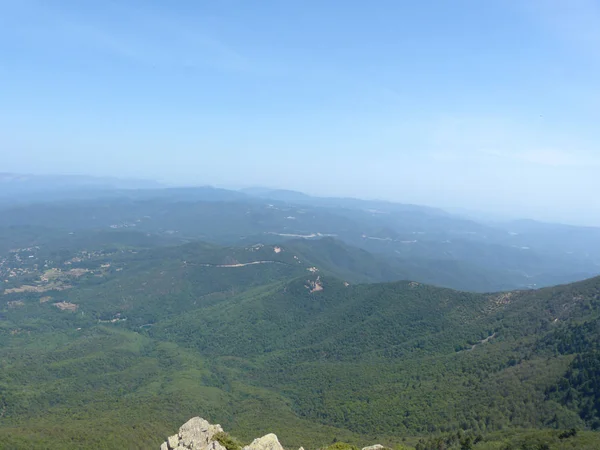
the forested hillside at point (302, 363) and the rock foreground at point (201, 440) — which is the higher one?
the rock foreground at point (201, 440)

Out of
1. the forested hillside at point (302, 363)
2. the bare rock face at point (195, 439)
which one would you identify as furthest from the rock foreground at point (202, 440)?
the forested hillside at point (302, 363)

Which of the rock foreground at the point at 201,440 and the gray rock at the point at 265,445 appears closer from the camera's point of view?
the gray rock at the point at 265,445

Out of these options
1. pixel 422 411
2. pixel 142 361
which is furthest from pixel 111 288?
pixel 422 411

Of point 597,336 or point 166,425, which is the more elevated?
point 597,336

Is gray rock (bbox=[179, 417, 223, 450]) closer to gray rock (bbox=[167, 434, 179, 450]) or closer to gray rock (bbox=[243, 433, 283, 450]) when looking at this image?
gray rock (bbox=[167, 434, 179, 450])

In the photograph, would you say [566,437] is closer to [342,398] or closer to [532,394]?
[532,394]

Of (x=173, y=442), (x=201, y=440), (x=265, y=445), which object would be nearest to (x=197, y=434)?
(x=201, y=440)

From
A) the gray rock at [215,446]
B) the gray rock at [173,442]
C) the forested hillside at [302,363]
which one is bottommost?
the forested hillside at [302,363]

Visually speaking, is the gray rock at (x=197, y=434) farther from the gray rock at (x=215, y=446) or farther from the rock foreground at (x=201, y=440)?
the gray rock at (x=215, y=446)
